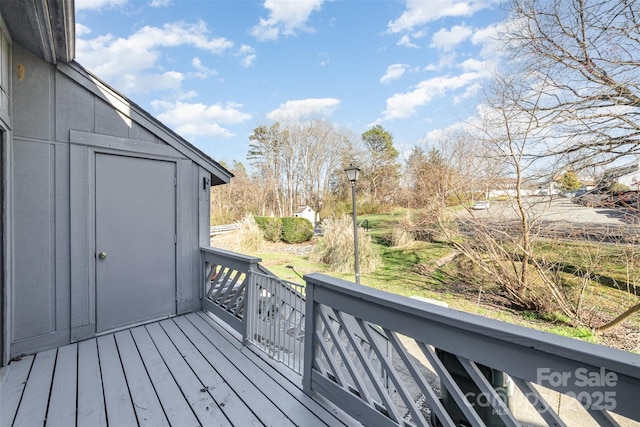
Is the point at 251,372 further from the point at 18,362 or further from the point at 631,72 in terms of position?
the point at 631,72

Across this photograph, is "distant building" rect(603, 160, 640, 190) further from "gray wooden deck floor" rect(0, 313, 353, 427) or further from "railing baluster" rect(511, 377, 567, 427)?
"gray wooden deck floor" rect(0, 313, 353, 427)

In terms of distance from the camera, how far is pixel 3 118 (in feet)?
7.39

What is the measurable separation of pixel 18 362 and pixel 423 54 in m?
9.09

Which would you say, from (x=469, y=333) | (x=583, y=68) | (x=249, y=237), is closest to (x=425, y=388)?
(x=469, y=333)

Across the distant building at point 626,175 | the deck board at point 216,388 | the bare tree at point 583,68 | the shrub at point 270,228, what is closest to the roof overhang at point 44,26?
the deck board at point 216,388

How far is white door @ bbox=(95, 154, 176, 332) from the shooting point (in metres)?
3.03

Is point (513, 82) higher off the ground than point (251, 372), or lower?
higher

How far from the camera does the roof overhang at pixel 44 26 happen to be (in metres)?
2.04

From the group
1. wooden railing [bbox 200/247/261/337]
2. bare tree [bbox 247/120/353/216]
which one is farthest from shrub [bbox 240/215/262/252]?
bare tree [bbox 247/120/353/216]

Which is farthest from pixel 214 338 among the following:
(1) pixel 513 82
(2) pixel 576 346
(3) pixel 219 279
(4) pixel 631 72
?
(4) pixel 631 72

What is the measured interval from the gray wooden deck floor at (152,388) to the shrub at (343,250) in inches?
261

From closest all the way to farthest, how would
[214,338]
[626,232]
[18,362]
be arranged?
[18,362] → [214,338] → [626,232]

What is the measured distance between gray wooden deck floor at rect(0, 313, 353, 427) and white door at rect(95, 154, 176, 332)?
0.40m

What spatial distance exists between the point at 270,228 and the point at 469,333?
43.6 feet
